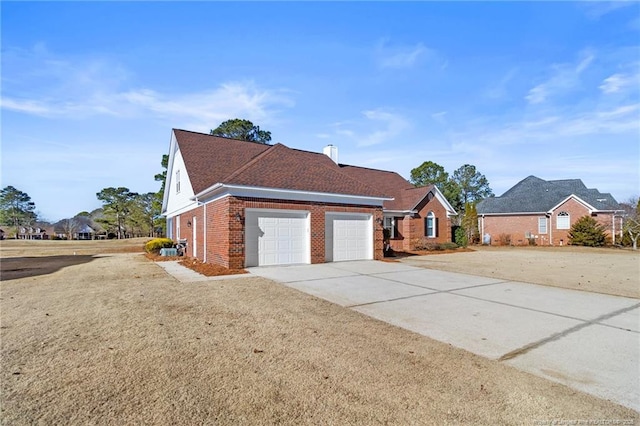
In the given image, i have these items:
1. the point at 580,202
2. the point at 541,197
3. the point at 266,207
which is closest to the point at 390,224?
the point at 266,207

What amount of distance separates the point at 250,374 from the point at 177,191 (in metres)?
18.4

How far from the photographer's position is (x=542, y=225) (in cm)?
2961

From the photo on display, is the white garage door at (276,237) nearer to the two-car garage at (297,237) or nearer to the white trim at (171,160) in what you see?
the two-car garage at (297,237)

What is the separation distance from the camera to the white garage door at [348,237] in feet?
46.9

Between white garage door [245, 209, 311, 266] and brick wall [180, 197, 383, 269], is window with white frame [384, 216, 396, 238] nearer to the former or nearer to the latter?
brick wall [180, 197, 383, 269]

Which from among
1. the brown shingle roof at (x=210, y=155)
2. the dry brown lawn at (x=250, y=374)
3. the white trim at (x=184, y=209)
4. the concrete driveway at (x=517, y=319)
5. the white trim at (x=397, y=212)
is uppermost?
Result: the brown shingle roof at (x=210, y=155)

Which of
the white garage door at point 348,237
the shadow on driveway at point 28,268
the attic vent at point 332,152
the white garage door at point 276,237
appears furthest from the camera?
the attic vent at point 332,152

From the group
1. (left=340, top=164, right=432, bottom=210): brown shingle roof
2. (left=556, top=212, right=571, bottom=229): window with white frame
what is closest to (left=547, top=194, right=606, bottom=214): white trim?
(left=556, top=212, right=571, bottom=229): window with white frame

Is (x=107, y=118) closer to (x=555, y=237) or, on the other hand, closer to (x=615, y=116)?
(x=615, y=116)

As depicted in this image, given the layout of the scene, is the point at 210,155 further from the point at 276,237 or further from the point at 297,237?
the point at 297,237

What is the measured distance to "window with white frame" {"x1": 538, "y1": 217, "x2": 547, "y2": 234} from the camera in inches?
1160

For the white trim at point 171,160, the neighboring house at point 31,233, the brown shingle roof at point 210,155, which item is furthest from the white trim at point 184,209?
the neighboring house at point 31,233

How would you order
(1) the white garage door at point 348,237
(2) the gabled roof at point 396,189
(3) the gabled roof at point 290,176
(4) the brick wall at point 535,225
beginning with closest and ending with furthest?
(3) the gabled roof at point 290,176 < (1) the white garage door at point 348,237 < (2) the gabled roof at point 396,189 < (4) the brick wall at point 535,225

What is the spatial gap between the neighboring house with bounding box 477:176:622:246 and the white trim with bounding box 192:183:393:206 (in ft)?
72.4
